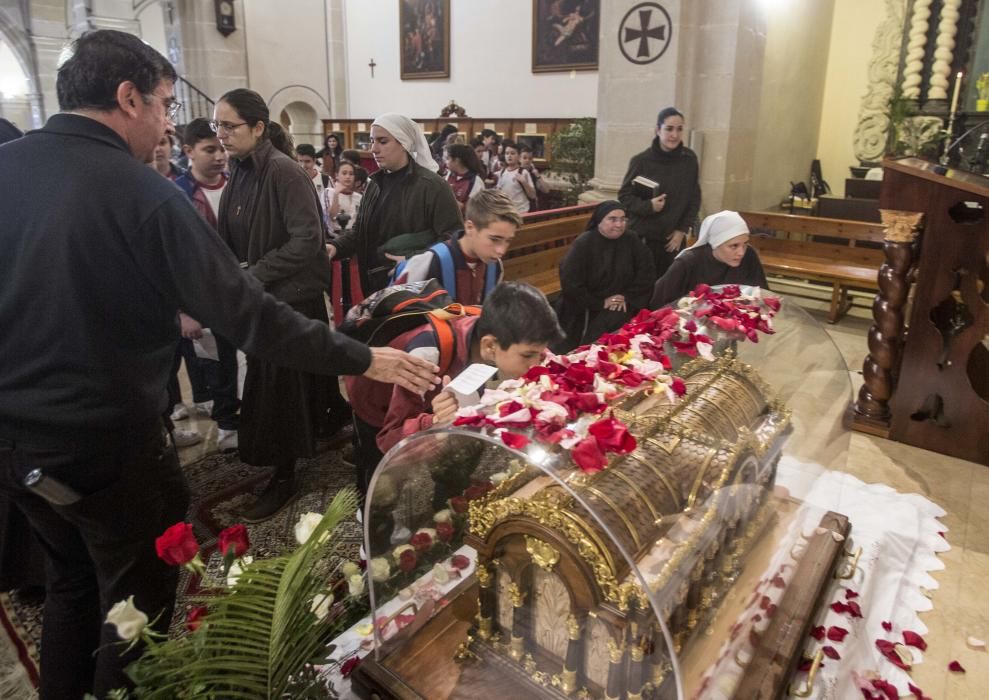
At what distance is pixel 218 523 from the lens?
3.21 m

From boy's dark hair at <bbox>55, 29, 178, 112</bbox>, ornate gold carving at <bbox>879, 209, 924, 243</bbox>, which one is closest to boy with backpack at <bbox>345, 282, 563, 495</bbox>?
boy's dark hair at <bbox>55, 29, 178, 112</bbox>

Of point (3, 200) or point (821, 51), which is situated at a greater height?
point (821, 51)

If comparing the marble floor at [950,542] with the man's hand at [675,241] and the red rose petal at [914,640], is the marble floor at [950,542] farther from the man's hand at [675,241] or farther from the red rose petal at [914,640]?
the man's hand at [675,241]

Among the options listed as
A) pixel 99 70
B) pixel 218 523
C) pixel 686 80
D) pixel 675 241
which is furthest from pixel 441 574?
pixel 686 80

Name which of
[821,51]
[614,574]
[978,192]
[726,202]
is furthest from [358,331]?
[821,51]

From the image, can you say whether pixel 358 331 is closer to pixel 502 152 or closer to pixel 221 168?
pixel 221 168

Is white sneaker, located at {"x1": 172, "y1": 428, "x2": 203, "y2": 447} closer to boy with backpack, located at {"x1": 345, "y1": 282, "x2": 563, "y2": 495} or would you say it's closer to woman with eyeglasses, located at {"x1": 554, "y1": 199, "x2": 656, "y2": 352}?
boy with backpack, located at {"x1": 345, "y1": 282, "x2": 563, "y2": 495}

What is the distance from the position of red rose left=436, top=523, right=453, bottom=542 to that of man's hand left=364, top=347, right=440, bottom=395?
38cm

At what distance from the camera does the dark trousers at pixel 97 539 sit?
1695 millimetres

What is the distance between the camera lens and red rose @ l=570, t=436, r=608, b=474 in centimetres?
151

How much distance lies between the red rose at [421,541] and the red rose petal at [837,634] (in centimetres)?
139

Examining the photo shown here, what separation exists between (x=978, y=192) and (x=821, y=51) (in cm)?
815

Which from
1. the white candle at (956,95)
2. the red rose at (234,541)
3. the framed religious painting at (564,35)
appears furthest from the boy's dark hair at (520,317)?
the framed religious painting at (564,35)

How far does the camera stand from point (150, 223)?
163 centimetres
